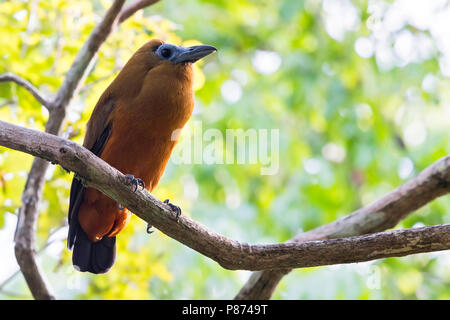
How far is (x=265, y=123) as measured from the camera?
17.6 feet

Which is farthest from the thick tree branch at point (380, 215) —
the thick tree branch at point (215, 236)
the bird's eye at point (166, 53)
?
the bird's eye at point (166, 53)

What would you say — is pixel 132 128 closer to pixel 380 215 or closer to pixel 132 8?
pixel 132 8

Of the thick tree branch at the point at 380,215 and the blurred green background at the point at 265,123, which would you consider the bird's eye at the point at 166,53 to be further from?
the thick tree branch at the point at 380,215

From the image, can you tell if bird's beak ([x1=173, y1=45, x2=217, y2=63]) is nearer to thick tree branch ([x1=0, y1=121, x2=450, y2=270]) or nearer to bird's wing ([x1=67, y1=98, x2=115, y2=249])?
bird's wing ([x1=67, y1=98, x2=115, y2=249])

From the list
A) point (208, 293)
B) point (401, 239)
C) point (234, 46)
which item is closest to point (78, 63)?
point (401, 239)

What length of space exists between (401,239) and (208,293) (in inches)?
112

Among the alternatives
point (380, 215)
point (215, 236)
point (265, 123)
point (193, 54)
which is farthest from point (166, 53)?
point (265, 123)

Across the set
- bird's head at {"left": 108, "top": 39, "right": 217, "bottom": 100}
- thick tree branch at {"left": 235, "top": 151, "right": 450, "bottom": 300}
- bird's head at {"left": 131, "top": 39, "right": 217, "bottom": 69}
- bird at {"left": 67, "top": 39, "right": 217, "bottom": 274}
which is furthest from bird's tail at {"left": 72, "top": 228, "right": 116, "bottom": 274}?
bird's head at {"left": 131, "top": 39, "right": 217, "bottom": 69}

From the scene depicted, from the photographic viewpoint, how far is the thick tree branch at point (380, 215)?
295 cm

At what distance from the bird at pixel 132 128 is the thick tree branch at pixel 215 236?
50cm

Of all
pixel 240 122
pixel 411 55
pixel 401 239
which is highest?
pixel 411 55

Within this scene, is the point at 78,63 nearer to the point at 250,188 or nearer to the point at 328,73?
the point at 328,73

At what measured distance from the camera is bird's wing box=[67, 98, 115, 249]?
2795mm

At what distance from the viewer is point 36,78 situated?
2.84m
